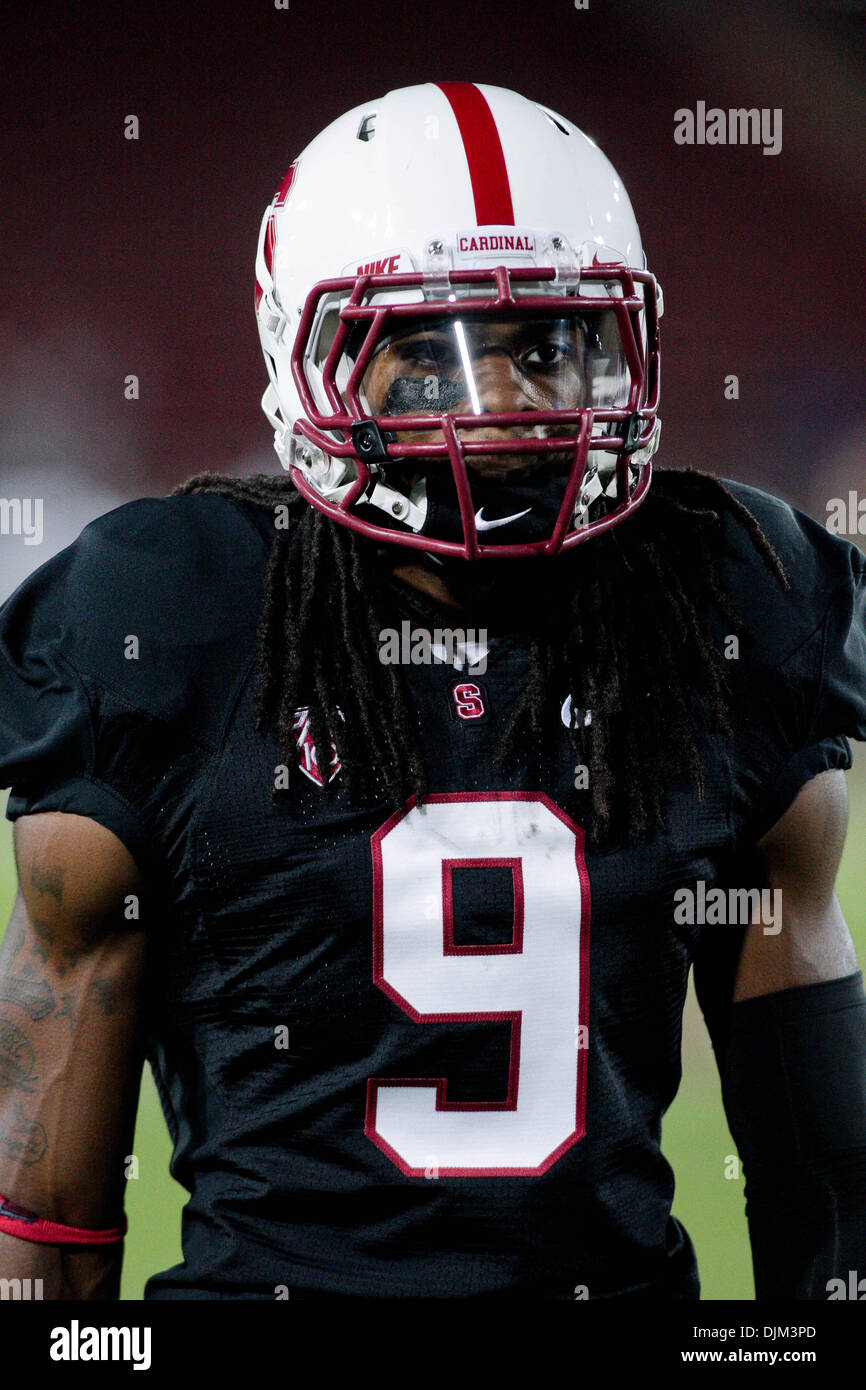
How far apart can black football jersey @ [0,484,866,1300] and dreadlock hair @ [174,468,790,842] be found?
0.02m

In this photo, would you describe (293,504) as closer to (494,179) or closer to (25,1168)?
(494,179)

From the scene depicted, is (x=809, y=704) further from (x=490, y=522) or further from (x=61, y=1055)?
(x=61, y=1055)

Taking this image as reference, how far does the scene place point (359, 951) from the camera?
97 centimetres

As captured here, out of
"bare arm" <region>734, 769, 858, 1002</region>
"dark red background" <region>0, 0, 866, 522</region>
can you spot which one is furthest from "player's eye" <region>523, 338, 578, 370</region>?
"dark red background" <region>0, 0, 866, 522</region>

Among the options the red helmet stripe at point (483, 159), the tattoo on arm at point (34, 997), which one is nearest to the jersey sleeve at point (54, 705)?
the tattoo on arm at point (34, 997)

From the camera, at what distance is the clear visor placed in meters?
1.01

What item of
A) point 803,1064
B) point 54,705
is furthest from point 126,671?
point 803,1064

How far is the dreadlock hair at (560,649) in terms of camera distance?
100 cm

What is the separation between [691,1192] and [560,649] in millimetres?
1400

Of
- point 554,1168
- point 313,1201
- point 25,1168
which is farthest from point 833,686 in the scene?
point 25,1168

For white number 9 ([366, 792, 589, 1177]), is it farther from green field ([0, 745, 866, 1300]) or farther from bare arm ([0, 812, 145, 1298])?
green field ([0, 745, 866, 1300])

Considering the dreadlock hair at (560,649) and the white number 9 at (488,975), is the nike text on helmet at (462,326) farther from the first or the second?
the white number 9 at (488,975)

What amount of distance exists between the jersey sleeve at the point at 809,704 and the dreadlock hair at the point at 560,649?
33mm

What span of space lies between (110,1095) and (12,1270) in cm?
13
